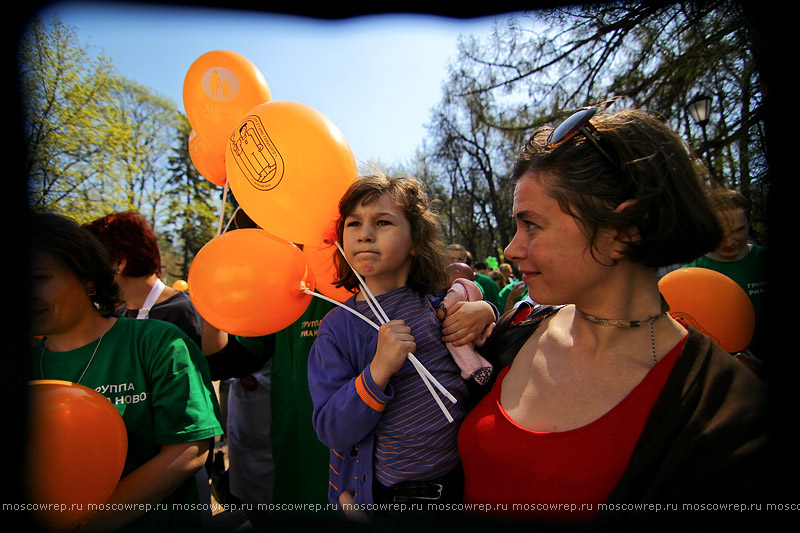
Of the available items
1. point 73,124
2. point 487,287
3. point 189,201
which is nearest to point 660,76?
point 487,287

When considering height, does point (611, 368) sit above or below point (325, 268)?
below

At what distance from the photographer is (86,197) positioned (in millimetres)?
10453

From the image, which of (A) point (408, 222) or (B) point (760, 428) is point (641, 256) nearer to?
(B) point (760, 428)

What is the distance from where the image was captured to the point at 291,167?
65.9 inches

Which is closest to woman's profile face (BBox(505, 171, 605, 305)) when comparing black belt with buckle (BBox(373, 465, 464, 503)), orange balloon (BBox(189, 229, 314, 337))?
black belt with buckle (BBox(373, 465, 464, 503))

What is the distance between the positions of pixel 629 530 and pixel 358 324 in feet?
3.66

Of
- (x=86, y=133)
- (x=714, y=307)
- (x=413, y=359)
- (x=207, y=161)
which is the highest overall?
(x=86, y=133)

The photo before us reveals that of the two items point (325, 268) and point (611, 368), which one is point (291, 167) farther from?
point (611, 368)

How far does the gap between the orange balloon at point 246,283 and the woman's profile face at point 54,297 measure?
437 millimetres

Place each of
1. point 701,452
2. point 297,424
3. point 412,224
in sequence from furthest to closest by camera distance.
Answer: point 297,424, point 412,224, point 701,452

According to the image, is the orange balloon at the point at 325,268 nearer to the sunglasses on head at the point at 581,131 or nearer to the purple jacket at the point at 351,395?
the purple jacket at the point at 351,395

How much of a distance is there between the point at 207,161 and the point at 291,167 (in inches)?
47.8

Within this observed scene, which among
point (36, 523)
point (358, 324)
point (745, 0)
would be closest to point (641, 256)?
point (358, 324)

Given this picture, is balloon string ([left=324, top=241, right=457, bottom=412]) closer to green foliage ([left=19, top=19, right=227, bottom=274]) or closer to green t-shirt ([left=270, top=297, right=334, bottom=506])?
green t-shirt ([left=270, top=297, right=334, bottom=506])
